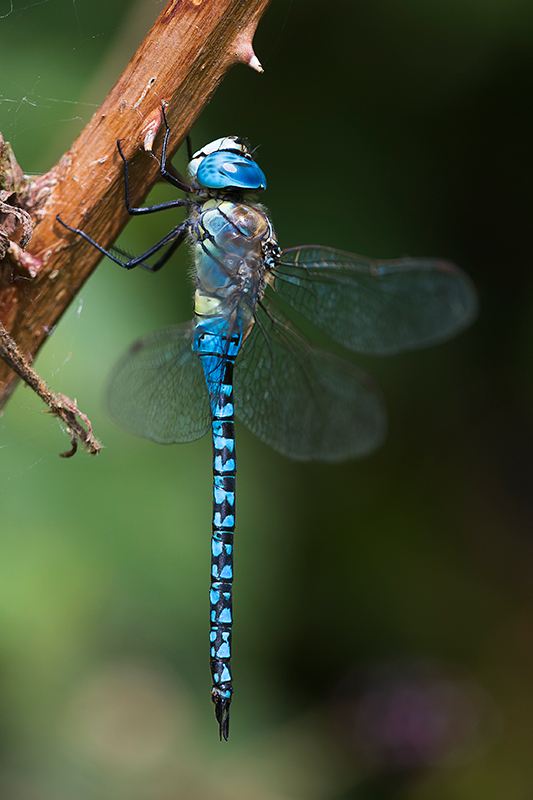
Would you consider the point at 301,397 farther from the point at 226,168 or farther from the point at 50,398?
Answer: the point at 50,398

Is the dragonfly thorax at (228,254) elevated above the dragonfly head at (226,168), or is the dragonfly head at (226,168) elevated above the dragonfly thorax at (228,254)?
the dragonfly head at (226,168)

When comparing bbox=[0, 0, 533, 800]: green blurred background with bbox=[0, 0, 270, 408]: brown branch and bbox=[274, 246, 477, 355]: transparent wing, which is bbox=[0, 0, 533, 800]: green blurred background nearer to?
bbox=[274, 246, 477, 355]: transparent wing

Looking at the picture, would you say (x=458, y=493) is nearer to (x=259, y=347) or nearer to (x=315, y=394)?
(x=315, y=394)

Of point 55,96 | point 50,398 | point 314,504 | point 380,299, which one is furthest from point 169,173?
point 314,504

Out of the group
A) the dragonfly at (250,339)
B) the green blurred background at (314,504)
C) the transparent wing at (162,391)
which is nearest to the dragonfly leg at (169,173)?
the dragonfly at (250,339)

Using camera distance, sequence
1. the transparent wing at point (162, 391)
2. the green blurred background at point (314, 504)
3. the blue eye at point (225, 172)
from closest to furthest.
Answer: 1. the blue eye at point (225, 172)
2. the transparent wing at point (162, 391)
3. the green blurred background at point (314, 504)

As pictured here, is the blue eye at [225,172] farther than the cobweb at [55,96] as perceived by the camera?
No

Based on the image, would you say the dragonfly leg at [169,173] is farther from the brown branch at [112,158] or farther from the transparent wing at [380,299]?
the transparent wing at [380,299]
